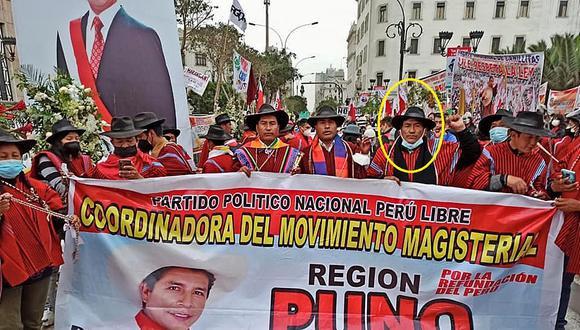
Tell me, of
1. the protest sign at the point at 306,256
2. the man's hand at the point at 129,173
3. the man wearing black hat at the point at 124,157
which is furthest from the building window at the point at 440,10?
the man's hand at the point at 129,173

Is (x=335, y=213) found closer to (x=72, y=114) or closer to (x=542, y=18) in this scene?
(x=72, y=114)

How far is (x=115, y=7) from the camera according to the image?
17.3ft

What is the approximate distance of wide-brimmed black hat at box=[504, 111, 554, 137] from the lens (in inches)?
127

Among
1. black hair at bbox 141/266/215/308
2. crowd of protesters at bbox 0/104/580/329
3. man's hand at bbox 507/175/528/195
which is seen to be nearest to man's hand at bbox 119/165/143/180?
crowd of protesters at bbox 0/104/580/329

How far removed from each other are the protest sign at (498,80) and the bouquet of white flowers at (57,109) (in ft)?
23.4

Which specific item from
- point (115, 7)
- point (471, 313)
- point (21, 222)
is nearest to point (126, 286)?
point (21, 222)

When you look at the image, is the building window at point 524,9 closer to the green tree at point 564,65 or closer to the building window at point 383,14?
the building window at point 383,14

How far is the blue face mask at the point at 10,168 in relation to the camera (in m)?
2.76

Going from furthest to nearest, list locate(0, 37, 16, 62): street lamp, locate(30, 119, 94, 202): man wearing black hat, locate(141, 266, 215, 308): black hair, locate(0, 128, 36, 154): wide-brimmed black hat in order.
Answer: locate(0, 37, 16, 62): street lamp < locate(30, 119, 94, 202): man wearing black hat < locate(141, 266, 215, 308): black hair < locate(0, 128, 36, 154): wide-brimmed black hat

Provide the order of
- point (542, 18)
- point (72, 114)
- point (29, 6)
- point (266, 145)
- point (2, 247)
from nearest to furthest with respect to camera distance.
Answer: point (2, 247), point (266, 145), point (72, 114), point (29, 6), point (542, 18)

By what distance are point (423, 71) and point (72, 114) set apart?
4395 cm

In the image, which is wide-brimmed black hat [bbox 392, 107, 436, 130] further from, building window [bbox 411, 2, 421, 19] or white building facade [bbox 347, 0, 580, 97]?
building window [bbox 411, 2, 421, 19]

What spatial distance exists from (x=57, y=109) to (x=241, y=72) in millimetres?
6374

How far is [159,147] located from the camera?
4113 millimetres
